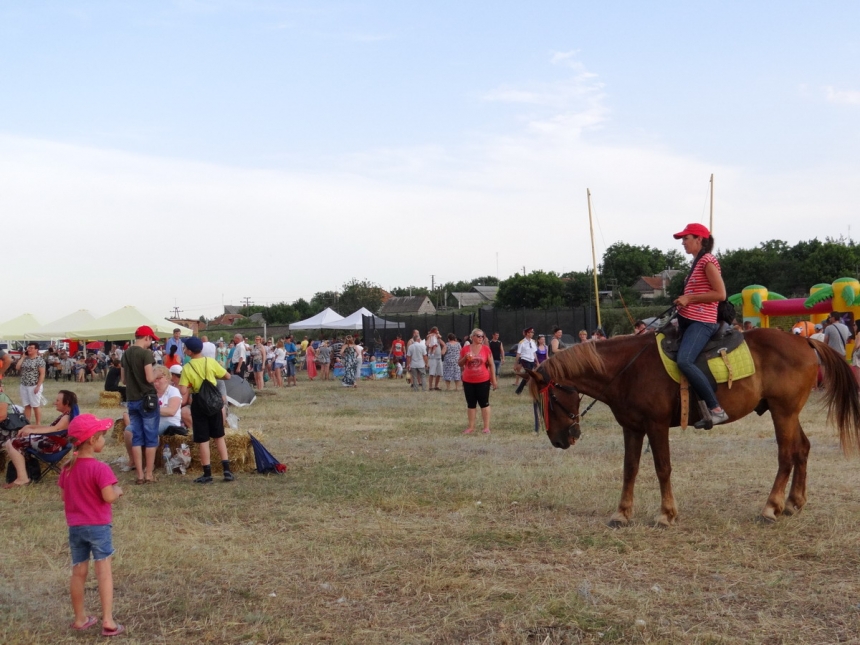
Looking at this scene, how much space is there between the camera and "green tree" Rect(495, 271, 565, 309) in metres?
66.7

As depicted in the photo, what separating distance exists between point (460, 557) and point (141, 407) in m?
5.37

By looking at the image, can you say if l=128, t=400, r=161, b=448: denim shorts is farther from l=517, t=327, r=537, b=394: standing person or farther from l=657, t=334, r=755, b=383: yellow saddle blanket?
l=517, t=327, r=537, b=394: standing person

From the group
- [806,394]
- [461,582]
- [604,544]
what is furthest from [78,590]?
[806,394]

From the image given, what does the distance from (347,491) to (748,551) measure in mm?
4417

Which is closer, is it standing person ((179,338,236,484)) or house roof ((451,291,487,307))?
standing person ((179,338,236,484))

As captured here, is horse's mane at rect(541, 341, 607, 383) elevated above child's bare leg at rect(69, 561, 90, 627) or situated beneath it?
elevated above

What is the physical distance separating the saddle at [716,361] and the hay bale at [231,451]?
581 cm

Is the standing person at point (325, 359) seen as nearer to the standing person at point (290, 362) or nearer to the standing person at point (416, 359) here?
the standing person at point (290, 362)

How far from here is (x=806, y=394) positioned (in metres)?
7.38

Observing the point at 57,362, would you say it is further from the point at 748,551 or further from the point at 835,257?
the point at 835,257

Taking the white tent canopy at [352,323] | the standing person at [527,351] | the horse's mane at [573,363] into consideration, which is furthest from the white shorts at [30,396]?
the white tent canopy at [352,323]

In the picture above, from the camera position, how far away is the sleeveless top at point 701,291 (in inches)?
284

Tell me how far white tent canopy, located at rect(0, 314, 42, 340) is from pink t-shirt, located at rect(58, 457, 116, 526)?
114 feet

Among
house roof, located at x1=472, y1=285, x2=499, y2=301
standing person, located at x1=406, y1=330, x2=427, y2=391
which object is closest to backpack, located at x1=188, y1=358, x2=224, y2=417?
standing person, located at x1=406, y1=330, x2=427, y2=391
